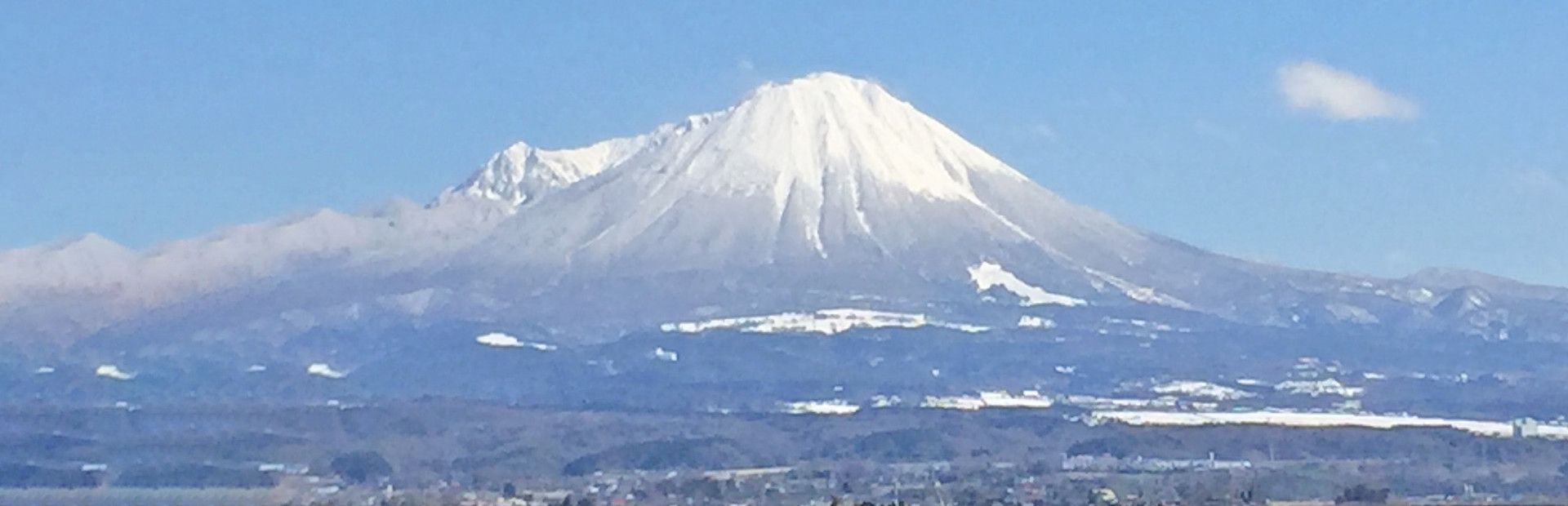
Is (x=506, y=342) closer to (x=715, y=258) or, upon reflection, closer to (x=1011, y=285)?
(x=715, y=258)

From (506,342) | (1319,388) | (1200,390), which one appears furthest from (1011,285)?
(506,342)

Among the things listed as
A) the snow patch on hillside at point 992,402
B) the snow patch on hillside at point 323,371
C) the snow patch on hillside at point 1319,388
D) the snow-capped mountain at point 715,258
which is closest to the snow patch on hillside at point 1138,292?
the snow-capped mountain at point 715,258

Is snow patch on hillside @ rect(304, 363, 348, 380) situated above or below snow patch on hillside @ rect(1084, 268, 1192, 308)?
below

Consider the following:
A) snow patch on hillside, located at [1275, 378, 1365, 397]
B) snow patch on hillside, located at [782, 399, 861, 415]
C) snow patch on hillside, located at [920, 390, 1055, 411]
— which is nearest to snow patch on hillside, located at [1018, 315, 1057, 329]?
snow patch on hillside, located at [1275, 378, 1365, 397]

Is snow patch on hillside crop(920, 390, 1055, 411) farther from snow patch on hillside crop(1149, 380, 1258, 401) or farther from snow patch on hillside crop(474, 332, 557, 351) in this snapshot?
snow patch on hillside crop(474, 332, 557, 351)

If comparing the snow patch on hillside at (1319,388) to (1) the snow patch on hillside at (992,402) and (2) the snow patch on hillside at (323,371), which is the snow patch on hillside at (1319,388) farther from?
(2) the snow patch on hillside at (323,371)

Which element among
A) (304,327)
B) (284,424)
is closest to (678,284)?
(304,327)

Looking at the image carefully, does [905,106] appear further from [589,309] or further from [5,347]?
[5,347]
